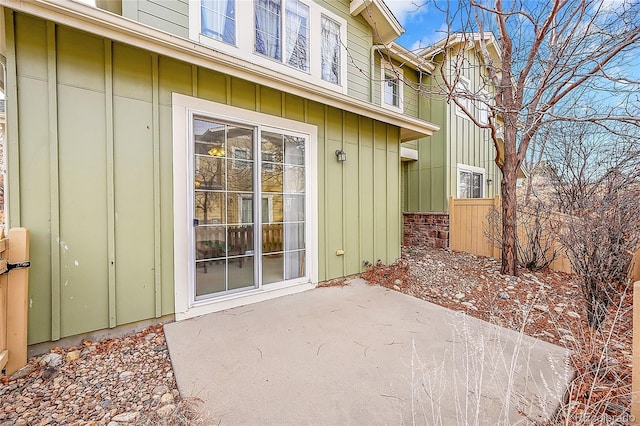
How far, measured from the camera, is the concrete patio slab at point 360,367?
1.74 metres

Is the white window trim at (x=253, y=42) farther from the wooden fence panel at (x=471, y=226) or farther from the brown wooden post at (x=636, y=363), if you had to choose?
the wooden fence panel at (x=471, y=226)

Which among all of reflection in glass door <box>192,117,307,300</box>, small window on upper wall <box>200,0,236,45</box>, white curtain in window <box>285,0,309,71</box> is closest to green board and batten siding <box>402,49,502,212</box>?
white curtain in window <box>285,0,309,71</box>

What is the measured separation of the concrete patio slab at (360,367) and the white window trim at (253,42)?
11.0ft

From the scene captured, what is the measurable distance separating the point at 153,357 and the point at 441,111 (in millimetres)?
8799

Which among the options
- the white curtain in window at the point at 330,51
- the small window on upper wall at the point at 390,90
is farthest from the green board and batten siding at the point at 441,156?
the white curtain in window at the point at 330,51

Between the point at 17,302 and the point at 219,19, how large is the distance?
3.86 meters

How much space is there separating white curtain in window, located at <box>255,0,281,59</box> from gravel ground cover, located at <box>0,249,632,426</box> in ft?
13.3

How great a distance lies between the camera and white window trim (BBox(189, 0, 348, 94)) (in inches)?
140

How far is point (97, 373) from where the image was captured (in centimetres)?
225

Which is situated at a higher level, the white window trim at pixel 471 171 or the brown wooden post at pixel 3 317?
the white window trim at pixel 471 171

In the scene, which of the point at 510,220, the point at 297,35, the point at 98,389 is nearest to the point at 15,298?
the point at 98,389

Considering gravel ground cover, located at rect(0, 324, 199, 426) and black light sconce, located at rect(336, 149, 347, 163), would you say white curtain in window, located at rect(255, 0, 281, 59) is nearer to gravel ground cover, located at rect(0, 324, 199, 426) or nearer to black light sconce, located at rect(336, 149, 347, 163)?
black light sconce, located at rect(336, 149, 347, 163)

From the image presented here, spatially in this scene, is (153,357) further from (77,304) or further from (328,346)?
(328,346)

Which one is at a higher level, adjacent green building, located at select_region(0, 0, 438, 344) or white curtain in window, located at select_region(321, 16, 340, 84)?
white curtain in window, located at select_region(321, 16, 340, 84)
